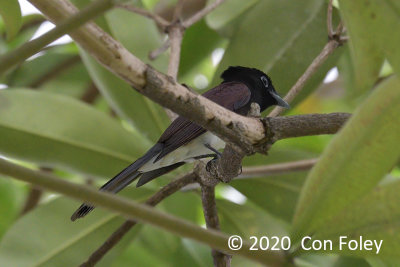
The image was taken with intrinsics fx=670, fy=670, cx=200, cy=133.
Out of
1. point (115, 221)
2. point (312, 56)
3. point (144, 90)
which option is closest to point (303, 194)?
point (144, 90)

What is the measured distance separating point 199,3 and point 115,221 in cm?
161

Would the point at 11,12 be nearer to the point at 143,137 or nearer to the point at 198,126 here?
the point at 198,126

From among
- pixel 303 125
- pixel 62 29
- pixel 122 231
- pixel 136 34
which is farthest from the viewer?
pixel 136 34

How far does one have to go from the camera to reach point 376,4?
0.99m

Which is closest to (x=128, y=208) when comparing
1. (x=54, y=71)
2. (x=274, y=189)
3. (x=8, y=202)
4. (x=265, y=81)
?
(x=274, y=189)

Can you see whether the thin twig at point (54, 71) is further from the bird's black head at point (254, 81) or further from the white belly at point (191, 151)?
the white belly at point (191, 151)

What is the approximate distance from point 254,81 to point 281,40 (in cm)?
30

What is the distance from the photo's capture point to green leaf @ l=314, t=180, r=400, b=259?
105 cm

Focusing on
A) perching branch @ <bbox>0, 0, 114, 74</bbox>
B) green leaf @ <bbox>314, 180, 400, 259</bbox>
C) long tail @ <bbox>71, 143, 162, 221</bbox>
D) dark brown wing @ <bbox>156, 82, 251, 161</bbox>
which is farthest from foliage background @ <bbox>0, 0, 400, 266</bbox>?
green leaf @ <bbox>314, 180, 400, 259</bbox>

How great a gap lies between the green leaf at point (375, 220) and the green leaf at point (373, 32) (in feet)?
0.64

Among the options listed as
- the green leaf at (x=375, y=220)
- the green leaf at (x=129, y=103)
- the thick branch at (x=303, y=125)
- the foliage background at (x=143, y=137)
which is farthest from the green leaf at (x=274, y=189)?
the green leaf at (x=375, y=220)

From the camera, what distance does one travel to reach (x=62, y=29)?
975mm

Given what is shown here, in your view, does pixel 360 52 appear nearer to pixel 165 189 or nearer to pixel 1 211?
pixel 165 189

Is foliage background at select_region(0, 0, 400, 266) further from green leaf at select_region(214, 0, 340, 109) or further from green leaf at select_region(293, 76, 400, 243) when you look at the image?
green leaf at select_region(293, 76, 400, 243)
